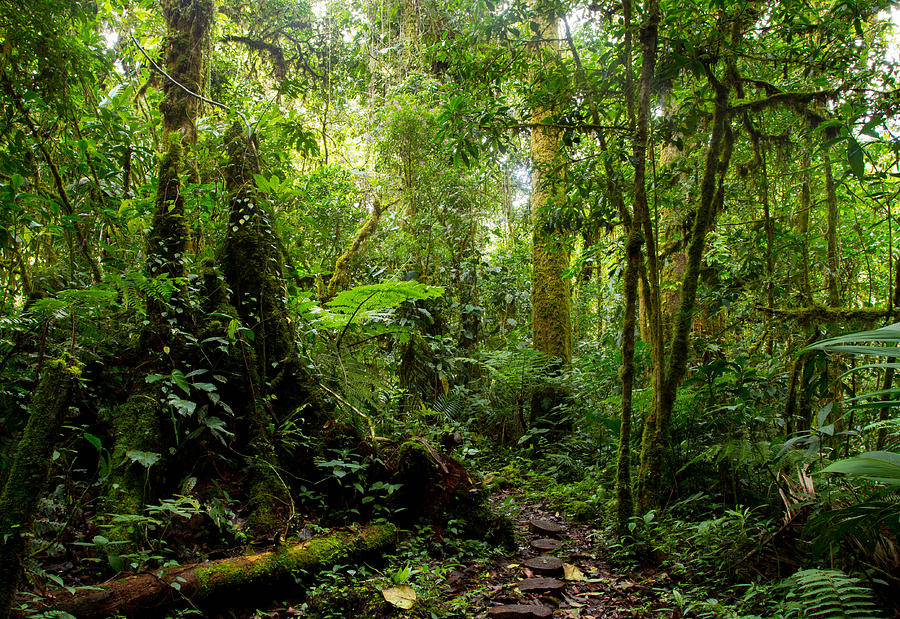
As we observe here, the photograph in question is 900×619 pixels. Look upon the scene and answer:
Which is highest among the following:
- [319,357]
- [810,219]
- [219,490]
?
[810,219]

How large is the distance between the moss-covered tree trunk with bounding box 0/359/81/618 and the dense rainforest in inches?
0.4

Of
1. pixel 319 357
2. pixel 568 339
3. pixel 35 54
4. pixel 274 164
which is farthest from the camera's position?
pixel 568 339

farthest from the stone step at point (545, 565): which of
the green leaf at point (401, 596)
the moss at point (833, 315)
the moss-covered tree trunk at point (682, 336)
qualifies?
the moss at point (833, 315)

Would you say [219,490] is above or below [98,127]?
below

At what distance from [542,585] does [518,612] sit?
1.53 ft

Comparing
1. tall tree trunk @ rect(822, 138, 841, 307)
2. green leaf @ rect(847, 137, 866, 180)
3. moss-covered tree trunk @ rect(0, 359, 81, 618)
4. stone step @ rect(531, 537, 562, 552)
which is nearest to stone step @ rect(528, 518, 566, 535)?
stone step @ rect(531, 537, 562, 552)

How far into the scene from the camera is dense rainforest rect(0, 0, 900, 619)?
250cm

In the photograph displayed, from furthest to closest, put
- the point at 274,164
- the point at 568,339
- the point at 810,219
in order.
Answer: the point at 568,339 < the point at 810,219 < the point at 274,164

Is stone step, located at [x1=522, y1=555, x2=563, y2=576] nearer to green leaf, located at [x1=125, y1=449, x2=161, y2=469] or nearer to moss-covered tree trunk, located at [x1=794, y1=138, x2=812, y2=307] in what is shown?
green leaf, located at [x1=125, y1=449, x2=161, y2=469]

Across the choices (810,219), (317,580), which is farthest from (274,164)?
(810,219)

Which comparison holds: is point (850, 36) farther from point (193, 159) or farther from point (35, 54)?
point (35, 54)

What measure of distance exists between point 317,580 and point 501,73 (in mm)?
4227

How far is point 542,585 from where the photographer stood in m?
3.12

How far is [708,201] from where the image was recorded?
368 centimetres
